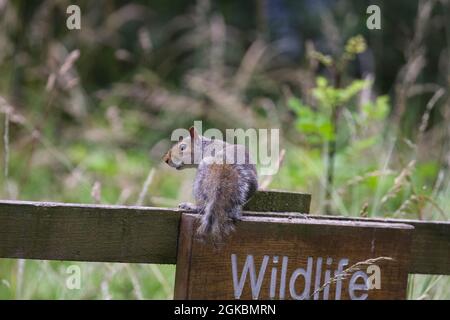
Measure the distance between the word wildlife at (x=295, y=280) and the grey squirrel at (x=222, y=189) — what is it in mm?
88

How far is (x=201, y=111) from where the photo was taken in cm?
440

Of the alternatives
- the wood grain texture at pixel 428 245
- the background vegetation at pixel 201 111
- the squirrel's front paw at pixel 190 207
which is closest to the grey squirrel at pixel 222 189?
the squirrel's front paw at pixel 190 207

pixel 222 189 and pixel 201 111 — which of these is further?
pixel 201 111

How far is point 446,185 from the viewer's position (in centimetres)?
280

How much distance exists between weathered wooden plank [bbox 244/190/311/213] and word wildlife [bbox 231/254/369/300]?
0.69 feet

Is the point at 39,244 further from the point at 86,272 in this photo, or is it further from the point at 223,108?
→ the point at 223,108

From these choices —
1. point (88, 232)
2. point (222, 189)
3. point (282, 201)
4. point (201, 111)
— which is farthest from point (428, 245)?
point (201, 111)

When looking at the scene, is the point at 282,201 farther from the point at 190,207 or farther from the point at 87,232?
the point at 87,232

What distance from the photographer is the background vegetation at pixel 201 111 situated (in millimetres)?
2787

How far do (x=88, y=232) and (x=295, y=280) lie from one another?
1.55 ft

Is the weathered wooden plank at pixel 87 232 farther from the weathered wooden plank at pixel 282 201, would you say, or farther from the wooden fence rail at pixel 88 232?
the weathered wooden plank at pixel 282 201

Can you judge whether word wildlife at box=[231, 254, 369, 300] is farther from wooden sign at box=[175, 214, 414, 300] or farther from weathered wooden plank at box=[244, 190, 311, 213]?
weathered wooden plank at box=[244, 190, 311, 213]

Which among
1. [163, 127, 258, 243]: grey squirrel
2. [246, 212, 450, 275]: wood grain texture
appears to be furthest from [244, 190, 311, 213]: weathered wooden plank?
[246, 212, 450, 275]: wood grain texture
